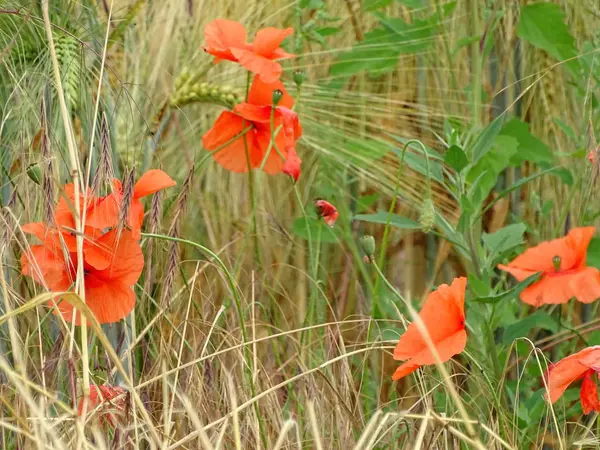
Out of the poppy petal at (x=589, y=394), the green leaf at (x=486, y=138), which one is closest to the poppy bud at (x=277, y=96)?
the green leaf at (x=486, y=138)

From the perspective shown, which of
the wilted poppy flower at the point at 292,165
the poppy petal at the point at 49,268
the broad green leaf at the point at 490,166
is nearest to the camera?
the poppy petal at the point at 49,268

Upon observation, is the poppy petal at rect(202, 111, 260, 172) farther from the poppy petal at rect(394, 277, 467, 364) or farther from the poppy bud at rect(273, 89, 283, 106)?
the poppy petal at rect(394, 277, 467, 364)

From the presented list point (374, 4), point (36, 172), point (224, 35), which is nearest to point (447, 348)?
point (36, 172)

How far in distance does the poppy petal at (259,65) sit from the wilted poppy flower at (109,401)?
0.37m

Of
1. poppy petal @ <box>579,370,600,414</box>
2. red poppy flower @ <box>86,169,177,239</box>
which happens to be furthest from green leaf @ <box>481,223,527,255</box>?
red poppy flower @ <box>86,169,177,239</box>

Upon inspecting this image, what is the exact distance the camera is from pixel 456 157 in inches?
42.6

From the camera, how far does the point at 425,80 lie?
160 centimetres

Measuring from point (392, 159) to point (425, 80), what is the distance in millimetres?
174

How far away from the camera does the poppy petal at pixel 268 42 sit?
1128mm

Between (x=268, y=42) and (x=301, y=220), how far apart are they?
321 mm

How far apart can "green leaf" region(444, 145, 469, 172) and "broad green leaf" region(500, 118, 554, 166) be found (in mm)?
277

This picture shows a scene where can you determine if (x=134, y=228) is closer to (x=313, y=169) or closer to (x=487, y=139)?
(x=487, y=139)

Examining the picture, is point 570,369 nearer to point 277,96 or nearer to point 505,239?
point 505,239

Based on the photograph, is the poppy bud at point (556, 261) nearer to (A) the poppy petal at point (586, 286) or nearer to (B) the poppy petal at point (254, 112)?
(A) the poppy petal at point (586, 286)
